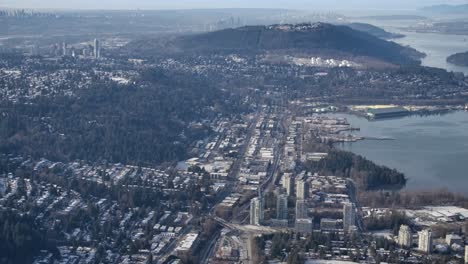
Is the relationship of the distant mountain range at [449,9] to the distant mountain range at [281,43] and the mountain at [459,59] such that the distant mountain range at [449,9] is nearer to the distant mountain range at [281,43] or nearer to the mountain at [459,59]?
the mountain at [459,59]

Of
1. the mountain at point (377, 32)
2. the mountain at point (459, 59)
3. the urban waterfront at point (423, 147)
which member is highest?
the mountain at point (377, 32)

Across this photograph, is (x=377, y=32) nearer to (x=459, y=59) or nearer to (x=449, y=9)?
(x=459, y=59)

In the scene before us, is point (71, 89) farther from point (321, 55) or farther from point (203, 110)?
point (321, 55)

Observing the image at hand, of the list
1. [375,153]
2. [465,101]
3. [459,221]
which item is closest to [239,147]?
[375,153]

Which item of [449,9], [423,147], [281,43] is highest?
[281,43]

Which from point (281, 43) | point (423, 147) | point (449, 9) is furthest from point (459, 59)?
point (449, 9)

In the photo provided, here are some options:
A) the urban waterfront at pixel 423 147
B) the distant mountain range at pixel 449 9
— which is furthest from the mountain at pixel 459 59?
the distant mountain range at pixel 449 9
